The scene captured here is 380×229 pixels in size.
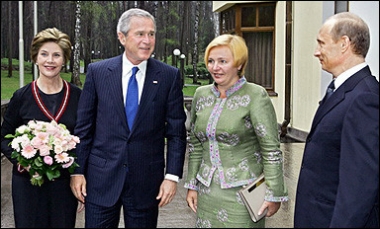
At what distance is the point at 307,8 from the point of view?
504 inches

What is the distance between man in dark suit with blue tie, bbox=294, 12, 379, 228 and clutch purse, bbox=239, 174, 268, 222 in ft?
0.96

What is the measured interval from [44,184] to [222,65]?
43.8 inches

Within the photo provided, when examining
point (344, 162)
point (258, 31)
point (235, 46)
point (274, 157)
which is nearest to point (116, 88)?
point (235, 46)

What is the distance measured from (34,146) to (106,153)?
361 mm

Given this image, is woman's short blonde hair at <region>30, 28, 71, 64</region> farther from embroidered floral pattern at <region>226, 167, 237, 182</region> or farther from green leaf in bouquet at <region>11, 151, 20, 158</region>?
embroidered floral pattern at <region>226, 167, 237, 182</region>

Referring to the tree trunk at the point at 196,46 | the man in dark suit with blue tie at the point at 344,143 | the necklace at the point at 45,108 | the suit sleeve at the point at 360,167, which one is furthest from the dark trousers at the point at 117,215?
the tree trunk at the point at 196,46

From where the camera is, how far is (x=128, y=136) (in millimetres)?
3010

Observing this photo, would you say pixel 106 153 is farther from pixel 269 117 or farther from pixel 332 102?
pixel 332 102

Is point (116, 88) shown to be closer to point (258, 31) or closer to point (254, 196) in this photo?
point (254, 196)

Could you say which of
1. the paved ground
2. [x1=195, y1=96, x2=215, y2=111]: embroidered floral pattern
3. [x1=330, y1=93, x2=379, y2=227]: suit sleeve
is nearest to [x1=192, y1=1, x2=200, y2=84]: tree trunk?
the paved ground

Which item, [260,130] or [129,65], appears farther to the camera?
[129,65]

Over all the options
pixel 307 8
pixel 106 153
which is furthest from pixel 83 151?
pixel 307 8

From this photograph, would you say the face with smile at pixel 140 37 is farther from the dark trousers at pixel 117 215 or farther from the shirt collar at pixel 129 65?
the dark trousers at pixel 117 215

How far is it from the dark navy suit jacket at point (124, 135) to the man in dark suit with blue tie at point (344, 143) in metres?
0.79
